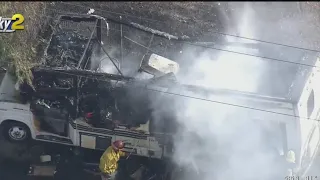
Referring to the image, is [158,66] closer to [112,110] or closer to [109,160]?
[112,110]

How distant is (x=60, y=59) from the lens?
10.4 metres

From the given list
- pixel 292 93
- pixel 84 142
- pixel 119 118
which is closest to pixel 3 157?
pixel 84 142

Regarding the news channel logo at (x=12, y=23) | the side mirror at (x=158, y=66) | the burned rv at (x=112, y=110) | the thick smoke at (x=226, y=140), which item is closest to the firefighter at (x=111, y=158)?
the burned rv at (x=112, y=110)

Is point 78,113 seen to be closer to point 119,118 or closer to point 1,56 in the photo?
point 119,118

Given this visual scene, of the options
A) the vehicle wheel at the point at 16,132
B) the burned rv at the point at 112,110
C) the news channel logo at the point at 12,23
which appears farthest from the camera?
the news channel logo at the point at 12,23

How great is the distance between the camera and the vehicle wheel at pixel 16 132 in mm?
10133

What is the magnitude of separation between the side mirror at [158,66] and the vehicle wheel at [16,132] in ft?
8.81

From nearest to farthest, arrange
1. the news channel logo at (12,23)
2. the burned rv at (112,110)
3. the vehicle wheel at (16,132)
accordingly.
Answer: the burned rv at (112,110) → the vehicle wheel at (16,132) → the news channel logo at (12,23)

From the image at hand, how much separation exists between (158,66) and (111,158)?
2.28 meters

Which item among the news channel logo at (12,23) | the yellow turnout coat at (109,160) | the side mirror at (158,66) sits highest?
the news channel logo at (12,23)

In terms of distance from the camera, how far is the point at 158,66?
34.3ft

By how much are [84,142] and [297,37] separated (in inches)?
228

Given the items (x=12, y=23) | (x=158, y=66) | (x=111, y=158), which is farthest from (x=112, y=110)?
(x=12, y=23)

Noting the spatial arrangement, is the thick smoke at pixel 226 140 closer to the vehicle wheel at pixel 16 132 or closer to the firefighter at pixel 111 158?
the firefighter at pixel 111 158
